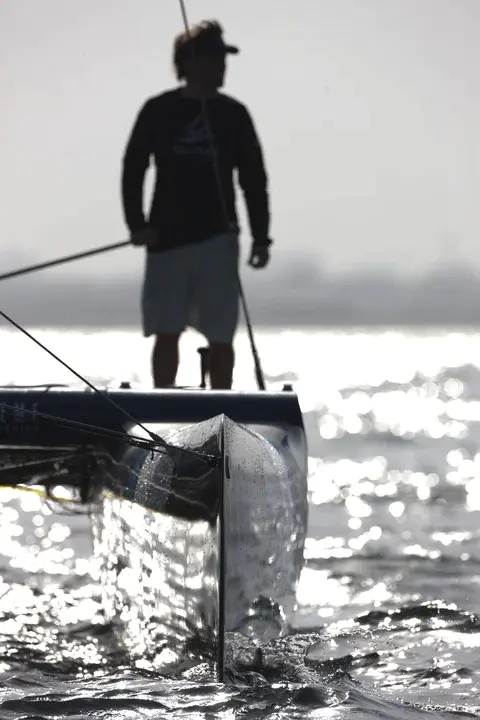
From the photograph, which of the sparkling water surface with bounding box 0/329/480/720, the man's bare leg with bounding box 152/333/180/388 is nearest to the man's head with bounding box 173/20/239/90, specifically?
the man's bare leg with bounding box 152/333/180/388

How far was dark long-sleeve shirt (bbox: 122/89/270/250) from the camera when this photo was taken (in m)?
5.78

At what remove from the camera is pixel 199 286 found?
5.82 m

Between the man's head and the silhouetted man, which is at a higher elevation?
the man's head

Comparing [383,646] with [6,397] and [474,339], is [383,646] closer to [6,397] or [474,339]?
[6,397]

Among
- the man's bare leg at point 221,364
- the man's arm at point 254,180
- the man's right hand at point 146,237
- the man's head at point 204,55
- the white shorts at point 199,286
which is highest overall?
the man's head at point 204,55

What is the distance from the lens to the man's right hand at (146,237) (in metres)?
5.71

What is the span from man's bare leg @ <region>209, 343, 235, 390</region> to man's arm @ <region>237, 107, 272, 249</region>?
0.57 metres

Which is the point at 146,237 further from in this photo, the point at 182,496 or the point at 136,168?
→ the point at 182,496

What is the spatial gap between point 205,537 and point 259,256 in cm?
240

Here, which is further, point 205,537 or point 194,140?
point 194,140

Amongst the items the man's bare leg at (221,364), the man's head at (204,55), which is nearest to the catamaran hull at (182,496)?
the man's bare leg at (221,364)

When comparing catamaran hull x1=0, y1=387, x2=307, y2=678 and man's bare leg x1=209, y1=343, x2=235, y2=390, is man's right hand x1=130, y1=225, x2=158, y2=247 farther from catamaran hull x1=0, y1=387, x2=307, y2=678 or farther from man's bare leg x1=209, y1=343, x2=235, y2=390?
catamaran hull x1=0, y1=387, x2=307, y2=678

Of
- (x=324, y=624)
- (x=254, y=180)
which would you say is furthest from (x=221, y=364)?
(x=324, y=624)

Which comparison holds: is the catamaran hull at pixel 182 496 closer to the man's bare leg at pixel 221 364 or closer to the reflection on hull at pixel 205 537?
the reflection on hull at pixel 205 537
